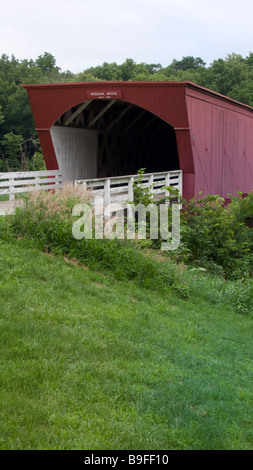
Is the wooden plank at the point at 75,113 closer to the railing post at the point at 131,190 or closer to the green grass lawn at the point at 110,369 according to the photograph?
the railing post at the point at 131,190

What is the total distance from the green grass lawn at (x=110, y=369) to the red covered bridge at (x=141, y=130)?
29.0 feet

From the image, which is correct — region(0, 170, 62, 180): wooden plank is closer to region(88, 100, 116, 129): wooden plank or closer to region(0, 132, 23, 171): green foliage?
region(88, 100, 116, 129): wooden plank

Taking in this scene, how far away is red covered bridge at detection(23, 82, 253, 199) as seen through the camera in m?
15.5

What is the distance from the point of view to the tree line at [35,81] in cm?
4400

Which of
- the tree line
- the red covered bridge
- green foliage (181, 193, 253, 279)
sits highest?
the tree line

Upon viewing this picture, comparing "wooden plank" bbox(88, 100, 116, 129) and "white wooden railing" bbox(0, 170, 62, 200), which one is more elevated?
"wooden plank" bbox(88, 100, 116, 129)

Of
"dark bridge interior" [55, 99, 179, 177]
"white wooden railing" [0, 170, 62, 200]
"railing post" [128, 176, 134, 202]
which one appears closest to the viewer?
"white wooden railing" [0, 170, 62, 200]

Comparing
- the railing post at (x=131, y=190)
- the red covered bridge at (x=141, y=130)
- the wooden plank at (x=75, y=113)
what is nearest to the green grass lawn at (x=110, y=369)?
the railing post at (x=131, y=190)

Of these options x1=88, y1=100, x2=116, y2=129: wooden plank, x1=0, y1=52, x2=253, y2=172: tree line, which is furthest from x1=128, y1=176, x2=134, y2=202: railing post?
x1=0, y1=52, x2=253, y2=172: tree line

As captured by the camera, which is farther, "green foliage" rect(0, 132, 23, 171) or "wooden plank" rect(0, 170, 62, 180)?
"green foliage" rect(0, 132, 23, 171)

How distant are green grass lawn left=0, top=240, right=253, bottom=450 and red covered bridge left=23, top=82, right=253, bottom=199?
885 cm
